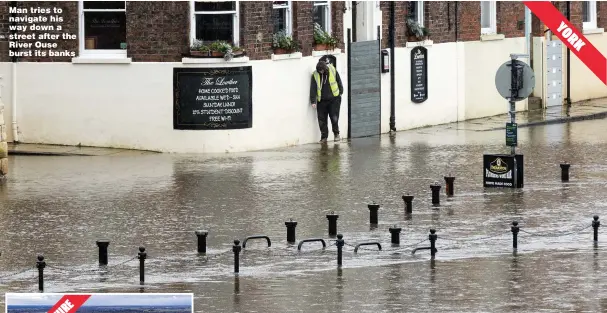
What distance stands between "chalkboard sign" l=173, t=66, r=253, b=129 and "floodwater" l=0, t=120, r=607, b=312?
30.3 inches

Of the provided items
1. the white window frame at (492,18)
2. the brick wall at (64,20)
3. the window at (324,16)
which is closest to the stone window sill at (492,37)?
the white window frame at (492,18)

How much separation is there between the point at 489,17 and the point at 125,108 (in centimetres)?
1146

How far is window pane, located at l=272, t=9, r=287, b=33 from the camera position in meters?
32.5

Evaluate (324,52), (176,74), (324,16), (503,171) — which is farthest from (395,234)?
(324,16)

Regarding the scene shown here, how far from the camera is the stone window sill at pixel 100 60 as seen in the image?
31047 millimetres

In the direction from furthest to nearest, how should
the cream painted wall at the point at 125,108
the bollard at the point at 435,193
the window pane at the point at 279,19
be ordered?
the window pane at the point at 279,19 < the cream painted wall at the point at 125,108 < the bollard at the point at 435,193

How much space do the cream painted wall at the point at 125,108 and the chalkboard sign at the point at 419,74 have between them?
4.64 metres

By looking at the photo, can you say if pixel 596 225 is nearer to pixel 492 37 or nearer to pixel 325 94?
pixel 325 94

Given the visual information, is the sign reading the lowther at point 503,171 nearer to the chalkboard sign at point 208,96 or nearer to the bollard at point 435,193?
the bollard at point 435,193

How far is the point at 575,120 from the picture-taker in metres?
38.2

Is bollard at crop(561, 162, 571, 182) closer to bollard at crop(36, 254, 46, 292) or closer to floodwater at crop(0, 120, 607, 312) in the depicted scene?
floodwater at crop(0, 120, 607, 312)

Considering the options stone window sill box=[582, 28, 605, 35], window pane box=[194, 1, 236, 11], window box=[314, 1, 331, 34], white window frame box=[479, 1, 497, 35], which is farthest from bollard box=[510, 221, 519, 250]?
stone window sill box=[582, 28, 605, 35]

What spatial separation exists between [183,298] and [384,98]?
22877mm

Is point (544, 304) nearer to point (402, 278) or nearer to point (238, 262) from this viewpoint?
point (402, 278)
